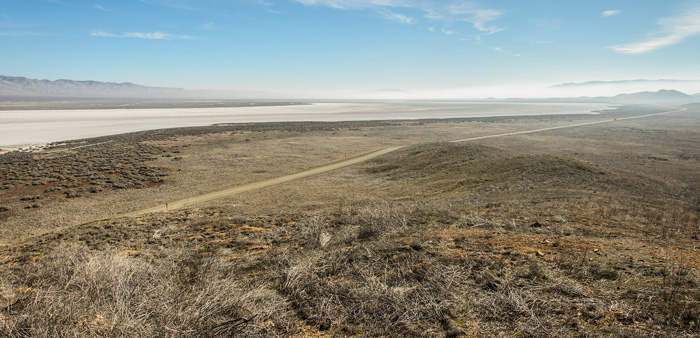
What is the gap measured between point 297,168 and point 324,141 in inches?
945

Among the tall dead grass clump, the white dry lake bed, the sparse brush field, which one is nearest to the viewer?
the tall dead grass clump

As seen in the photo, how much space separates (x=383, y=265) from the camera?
23.6 feet

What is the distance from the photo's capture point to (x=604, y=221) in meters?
11.7

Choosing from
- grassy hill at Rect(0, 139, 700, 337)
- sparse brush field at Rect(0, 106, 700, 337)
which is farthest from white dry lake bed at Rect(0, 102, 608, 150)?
grassy hill at Rect(0, 139, 700, 337)

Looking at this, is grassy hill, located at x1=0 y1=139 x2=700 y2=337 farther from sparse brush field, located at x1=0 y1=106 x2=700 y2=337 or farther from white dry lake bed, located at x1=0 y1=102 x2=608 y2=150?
white dry lake bed, located at x1=0 y1=102 x2=608 y2=150

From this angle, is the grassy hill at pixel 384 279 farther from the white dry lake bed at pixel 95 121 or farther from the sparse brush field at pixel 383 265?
the white dry lake bed at pixel 95 121

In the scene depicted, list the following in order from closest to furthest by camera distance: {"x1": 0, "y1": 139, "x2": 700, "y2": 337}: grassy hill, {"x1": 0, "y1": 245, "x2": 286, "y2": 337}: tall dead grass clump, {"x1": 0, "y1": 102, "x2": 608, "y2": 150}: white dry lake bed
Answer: {"x1": 0, "y1": 245, "x2": 286, "y2": 337}: tall dead grass clump, {"x1": 0, "y1": 139, "x2": 700, "y2": 337}: grassy hill, {"x1": 0, "y1": 102, "x2": 608, "y2": 150}: white dry lake bed

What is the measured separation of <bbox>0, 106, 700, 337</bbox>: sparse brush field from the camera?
4.59 meters

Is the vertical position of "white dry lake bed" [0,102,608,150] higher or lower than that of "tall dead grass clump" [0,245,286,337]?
higher

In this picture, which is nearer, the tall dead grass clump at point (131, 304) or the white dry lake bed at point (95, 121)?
the tall dead grass clump at point (131, 304)

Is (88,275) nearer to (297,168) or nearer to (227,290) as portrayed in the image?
(227,290)

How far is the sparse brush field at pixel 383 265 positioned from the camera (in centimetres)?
459

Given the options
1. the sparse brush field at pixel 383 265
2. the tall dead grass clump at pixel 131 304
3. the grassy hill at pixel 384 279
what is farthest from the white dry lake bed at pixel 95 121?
the tall dead grass clump at pixel 131 304

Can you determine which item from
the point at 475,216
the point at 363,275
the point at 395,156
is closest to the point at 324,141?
the point at 395,156
